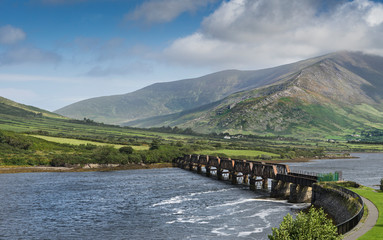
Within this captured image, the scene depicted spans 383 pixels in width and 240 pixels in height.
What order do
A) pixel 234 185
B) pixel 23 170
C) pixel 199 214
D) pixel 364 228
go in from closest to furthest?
1. pixel 364 228
2. pixel 199 214
3. pixel 234 185
4. pixel 23 170

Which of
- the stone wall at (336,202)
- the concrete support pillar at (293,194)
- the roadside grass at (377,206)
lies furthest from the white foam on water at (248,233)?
the concrete support pillar at (293,194)

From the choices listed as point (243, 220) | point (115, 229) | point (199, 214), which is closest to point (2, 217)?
point (115, 229)

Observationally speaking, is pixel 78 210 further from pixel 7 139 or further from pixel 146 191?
pixel 7 139

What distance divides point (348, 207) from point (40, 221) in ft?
191

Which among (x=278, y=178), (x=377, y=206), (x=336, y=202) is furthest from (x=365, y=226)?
(x=278, y=178)

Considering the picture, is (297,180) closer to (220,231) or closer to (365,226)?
(220,231)

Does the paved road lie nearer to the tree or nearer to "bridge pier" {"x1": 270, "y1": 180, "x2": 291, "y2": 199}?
the tree

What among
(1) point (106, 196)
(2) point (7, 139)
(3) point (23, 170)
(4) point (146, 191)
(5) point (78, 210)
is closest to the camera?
(5) point (78, 210)

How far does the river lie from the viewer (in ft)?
214

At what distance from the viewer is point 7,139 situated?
7628 inches

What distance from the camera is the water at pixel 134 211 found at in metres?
65.3

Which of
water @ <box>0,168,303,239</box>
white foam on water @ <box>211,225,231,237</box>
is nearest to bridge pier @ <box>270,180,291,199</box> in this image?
water @ <box>0,168,303,239</box>

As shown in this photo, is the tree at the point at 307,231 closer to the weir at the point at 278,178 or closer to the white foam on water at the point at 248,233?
the white foam on water at the point at 248,233

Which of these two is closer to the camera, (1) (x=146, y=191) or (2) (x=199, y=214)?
(2) (x=199, y=214)
